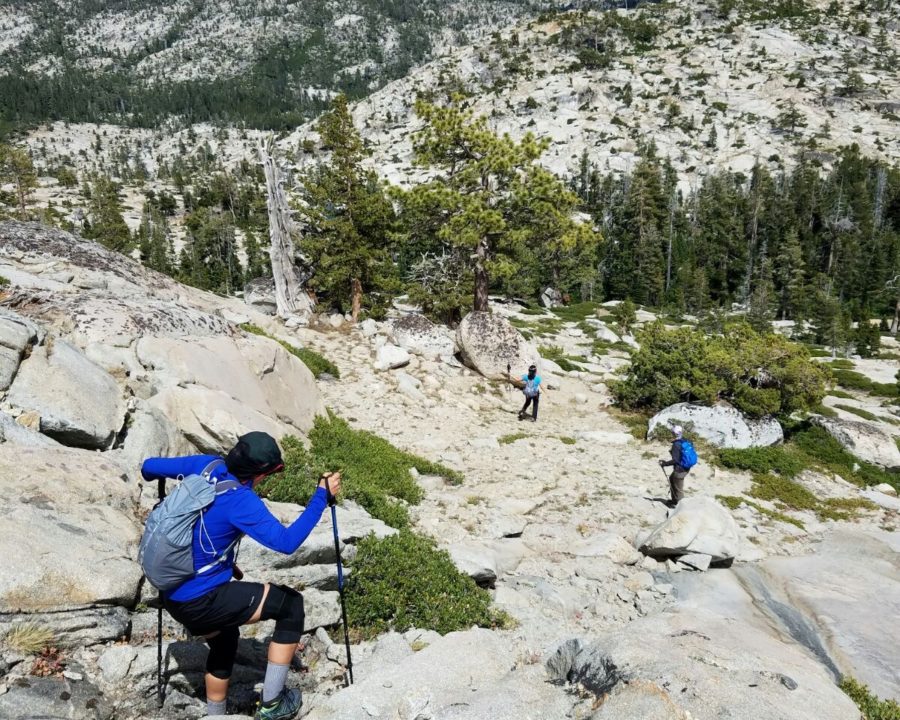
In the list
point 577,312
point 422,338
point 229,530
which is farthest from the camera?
point 577,312

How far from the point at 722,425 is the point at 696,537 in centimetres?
775

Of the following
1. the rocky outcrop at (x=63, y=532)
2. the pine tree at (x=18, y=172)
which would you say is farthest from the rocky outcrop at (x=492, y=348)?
the pine tree at (x=18, y=172)

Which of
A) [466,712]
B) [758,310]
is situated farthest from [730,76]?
[466,712]

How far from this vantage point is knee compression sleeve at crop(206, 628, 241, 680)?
384 cm

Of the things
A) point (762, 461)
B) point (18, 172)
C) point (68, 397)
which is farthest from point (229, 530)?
point (18, 172)

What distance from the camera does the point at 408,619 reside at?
577 centimetres

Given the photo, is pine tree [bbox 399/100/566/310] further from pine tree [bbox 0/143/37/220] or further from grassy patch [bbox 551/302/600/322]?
pine tree [bbox 0/143/37/220]

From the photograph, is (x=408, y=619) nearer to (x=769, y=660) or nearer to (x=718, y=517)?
(x=769, y=660)

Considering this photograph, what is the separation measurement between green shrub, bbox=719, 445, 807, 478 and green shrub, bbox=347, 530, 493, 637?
10058 mm

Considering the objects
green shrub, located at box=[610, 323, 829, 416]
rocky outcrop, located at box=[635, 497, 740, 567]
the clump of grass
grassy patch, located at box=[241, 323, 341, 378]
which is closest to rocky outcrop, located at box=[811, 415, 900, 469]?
green shrub, located at box=[610, 323, 829, 416]

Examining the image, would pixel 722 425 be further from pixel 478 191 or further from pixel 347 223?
pixel 347 223

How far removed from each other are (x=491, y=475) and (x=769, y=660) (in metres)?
7.43

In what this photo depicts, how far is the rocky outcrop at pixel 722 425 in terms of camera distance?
48.5ft

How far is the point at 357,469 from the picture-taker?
10.0m
